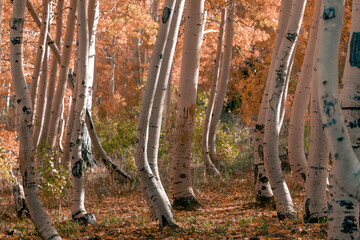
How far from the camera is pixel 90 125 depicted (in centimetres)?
791

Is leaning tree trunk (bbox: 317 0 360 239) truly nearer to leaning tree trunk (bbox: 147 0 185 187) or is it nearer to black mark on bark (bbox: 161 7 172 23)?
black mark on bark (bbox: 161 7 172 23)

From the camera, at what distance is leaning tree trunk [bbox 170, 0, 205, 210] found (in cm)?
582

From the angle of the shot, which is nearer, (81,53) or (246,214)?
(81,53)

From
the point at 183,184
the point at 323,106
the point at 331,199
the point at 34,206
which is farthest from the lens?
the point at 183,184

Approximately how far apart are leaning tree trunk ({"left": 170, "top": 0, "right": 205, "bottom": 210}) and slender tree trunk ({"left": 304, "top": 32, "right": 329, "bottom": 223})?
1.98 metres

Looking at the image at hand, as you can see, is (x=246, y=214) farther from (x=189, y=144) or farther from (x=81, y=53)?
(x=81, y=53)

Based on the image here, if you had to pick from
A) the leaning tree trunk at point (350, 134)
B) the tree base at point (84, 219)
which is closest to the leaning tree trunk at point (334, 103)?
the leaning tree trunk at point (350, 134)

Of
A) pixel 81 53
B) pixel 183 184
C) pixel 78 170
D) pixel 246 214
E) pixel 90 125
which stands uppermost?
pixel 81 53

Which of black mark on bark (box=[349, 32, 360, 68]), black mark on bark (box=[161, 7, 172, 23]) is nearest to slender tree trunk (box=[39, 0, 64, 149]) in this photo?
black mark on bark (box=[161, 7, 172, 23])

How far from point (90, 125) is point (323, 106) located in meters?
6.48

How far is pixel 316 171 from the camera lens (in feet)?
14.2

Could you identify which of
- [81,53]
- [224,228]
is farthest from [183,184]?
[81,53]

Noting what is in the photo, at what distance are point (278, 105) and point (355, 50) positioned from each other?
2042 millimetres

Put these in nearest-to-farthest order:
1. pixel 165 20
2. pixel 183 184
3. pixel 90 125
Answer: pixel 165 20 < pixel 183 184 < pixel 90 125
